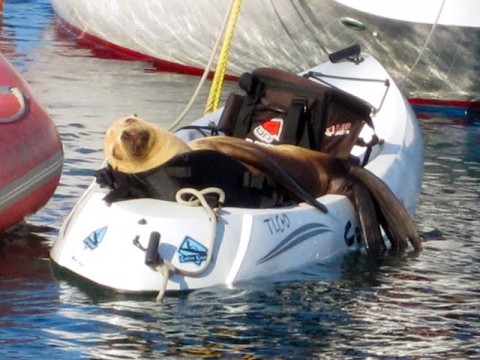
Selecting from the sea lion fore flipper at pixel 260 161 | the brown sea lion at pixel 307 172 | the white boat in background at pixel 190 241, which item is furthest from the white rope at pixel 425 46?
the sea lion fore flipper at pixel 260 161

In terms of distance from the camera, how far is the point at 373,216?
7699 mm

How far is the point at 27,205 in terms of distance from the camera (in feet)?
25.0

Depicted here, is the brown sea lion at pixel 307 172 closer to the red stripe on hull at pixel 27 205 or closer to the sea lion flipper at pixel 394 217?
the sea lion flipper at pixel 394 217

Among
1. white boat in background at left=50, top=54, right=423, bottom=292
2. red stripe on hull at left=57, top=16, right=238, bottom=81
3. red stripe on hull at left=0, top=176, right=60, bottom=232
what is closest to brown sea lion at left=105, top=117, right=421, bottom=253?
white boat in background at left=50, top=54, right=423, bottom=292

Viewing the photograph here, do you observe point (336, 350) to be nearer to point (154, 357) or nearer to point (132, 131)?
point (154, 357)

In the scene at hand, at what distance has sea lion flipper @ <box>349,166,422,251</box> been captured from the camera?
25.5 ft

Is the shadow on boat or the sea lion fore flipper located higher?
the sea lion fore flipper

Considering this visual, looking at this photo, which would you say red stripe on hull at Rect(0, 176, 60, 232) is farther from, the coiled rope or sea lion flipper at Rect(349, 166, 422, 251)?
sea lion flipper at Rect(349, 166, 422, 251)

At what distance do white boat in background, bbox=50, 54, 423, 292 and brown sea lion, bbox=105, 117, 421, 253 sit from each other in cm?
12

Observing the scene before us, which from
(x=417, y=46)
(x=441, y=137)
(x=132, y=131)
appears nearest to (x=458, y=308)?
(x=132, y=131)

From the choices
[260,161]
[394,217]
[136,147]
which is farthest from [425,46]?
[136,147]

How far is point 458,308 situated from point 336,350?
0.97m

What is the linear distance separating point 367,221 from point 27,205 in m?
1.82

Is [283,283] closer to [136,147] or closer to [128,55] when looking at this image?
[136,147]
